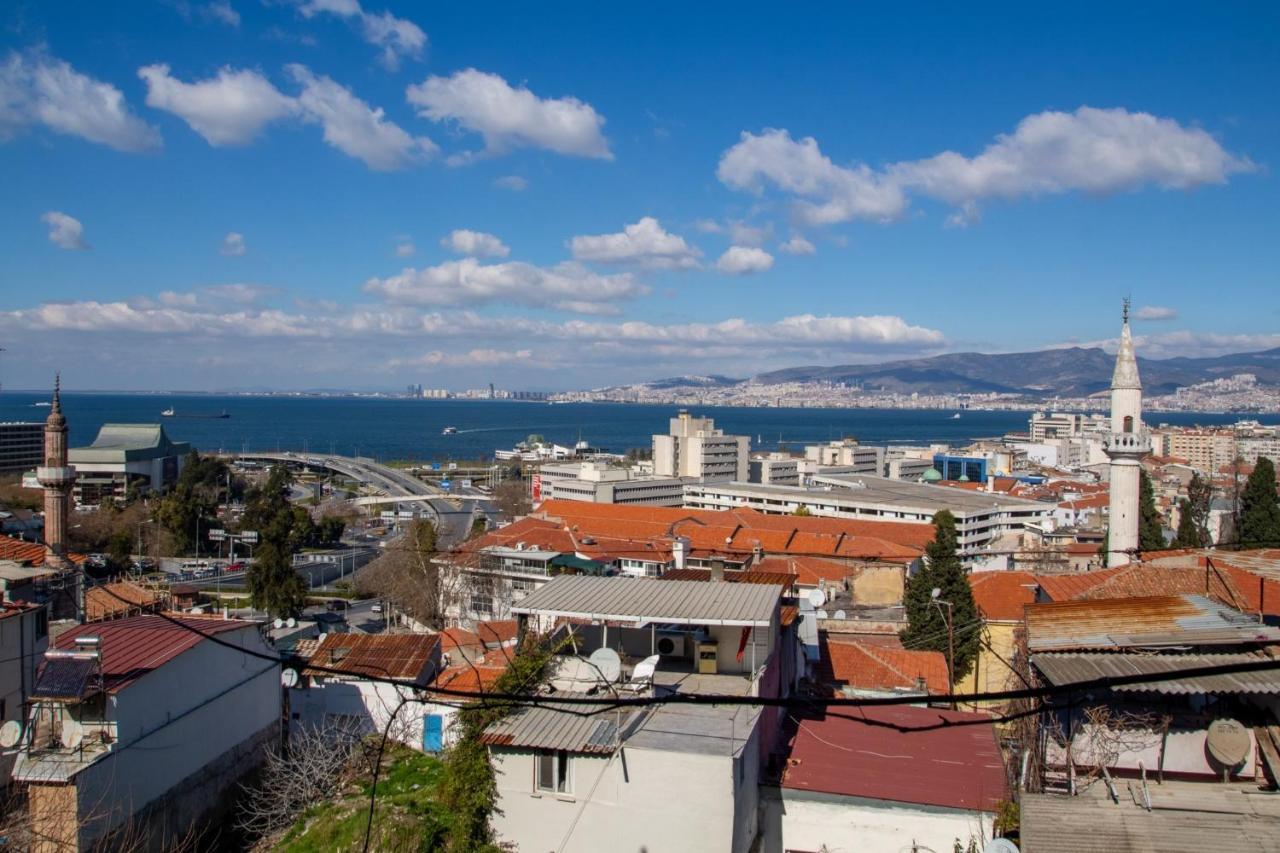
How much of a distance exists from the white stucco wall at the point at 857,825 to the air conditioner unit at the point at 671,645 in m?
1.07

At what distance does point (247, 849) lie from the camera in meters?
6.74

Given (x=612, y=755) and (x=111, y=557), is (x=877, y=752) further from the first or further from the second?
(x=111, y=557)

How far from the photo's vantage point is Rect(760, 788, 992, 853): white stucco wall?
221 inches

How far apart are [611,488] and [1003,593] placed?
1141 inches

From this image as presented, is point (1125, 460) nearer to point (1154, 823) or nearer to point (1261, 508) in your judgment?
point (1261, 508)

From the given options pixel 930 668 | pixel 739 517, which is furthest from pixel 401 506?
pixel 930 668

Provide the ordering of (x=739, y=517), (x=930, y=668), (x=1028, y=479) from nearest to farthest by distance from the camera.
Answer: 1. (x=930, y=668)
2. (x=739, y=517)
3. (x=1028, y=479)

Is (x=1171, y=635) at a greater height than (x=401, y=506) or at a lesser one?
greater

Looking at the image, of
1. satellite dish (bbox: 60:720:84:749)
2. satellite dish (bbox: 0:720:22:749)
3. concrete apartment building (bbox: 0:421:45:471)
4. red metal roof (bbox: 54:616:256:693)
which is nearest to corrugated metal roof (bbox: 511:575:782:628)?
red metal roof (bbox: 54:616:256:693)

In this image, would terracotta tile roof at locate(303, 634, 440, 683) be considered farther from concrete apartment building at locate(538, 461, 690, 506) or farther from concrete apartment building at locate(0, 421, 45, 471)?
concrete apartment building at locate(0, 421, 45, 471)

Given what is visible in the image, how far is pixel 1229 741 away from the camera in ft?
15.0

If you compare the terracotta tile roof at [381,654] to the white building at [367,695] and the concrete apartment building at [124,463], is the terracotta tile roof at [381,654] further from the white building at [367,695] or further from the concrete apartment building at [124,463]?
the concrete apartment building at [124,463]

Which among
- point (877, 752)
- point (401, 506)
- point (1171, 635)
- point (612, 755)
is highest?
point (1171, 635)

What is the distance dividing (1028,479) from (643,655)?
52.4m
